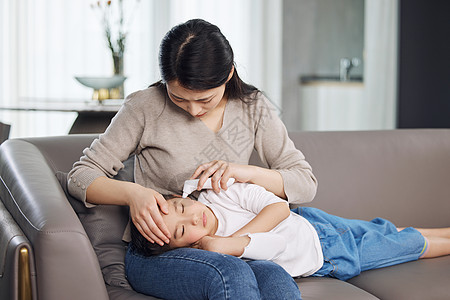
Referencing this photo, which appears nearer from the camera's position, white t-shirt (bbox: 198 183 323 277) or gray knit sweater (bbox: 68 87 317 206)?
white t-shirt (bbox: 198 183 323 277)

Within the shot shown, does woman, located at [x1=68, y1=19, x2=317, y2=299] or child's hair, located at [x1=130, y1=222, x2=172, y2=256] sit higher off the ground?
woman, located at [x1=68, y1=19, x2=317, y2=299]

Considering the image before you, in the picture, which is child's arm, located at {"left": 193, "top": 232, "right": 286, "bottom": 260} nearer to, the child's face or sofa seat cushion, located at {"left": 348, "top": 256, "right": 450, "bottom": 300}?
the child's face

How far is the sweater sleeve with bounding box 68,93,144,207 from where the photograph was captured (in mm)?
1626

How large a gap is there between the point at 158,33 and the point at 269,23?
1.05 meters

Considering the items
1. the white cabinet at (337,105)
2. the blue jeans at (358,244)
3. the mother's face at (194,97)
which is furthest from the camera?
the white cabinet at (337,105)

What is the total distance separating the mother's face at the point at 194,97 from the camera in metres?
1.55

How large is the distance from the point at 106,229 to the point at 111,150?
0.78ft

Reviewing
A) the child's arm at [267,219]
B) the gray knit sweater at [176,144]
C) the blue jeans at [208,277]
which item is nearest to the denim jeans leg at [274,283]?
the blue jeans at [208,277]

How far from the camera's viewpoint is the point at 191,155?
5.73 ft

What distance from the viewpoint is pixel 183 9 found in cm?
469

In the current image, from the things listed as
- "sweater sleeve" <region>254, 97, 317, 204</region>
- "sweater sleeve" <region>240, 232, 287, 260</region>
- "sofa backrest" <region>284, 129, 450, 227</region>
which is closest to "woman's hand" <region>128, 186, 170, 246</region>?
"sweater sleeve" <region>240, 232, 287, 260</region>

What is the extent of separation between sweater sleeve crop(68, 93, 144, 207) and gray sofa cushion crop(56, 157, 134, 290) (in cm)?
5

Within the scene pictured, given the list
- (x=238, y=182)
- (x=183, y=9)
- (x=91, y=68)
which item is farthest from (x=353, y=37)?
(x=238, y=182)

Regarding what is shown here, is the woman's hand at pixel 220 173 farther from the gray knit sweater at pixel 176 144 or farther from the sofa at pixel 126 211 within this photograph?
the sofa at pixel 126 211
